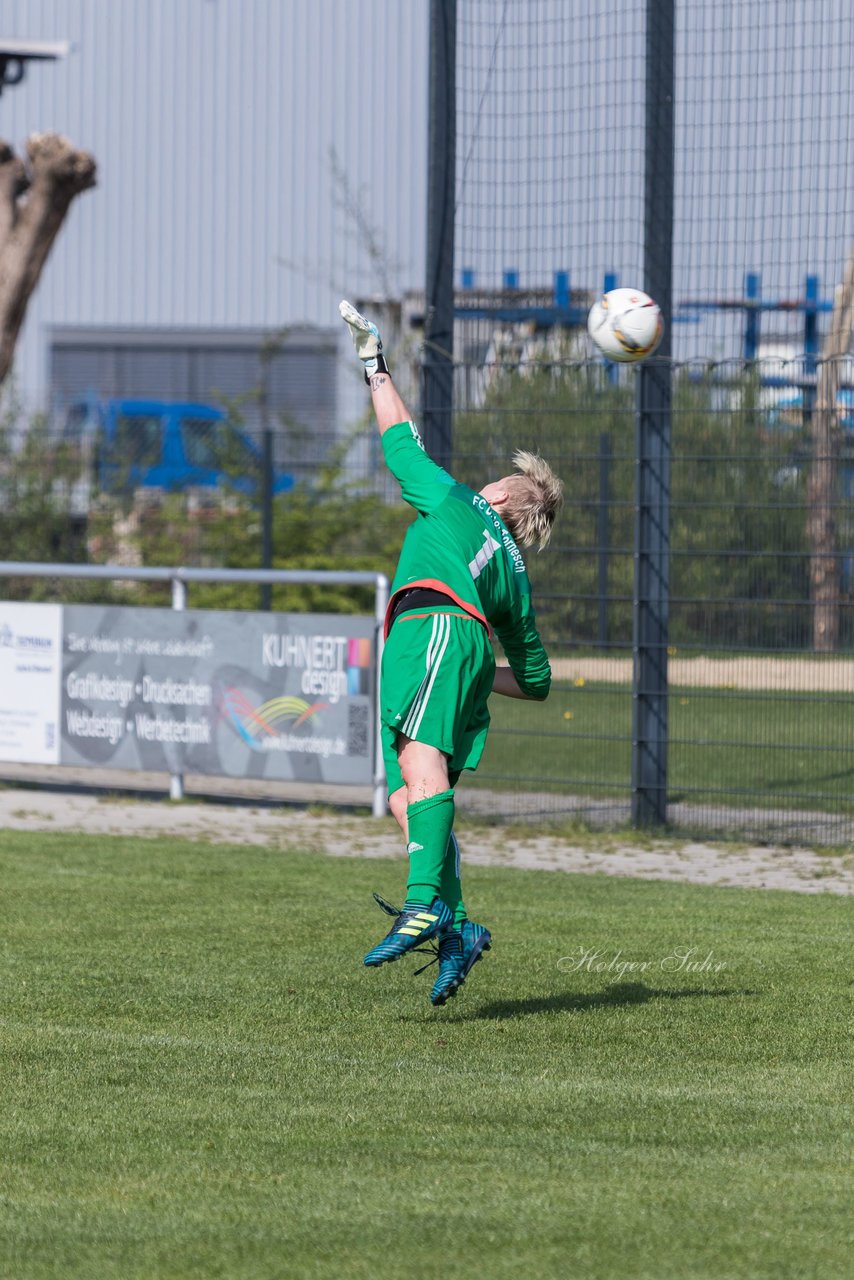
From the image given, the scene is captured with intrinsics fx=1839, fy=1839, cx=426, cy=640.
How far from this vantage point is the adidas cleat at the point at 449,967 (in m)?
5.96

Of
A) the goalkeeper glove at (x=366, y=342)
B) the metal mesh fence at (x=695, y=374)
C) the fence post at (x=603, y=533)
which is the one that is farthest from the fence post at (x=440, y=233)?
the goalkeeper glove at (x=366, y=342)

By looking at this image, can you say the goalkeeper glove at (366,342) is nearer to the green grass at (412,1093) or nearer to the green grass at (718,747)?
the green grass at (412,1093)

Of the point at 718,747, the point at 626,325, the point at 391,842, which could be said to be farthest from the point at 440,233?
the point at 391,842

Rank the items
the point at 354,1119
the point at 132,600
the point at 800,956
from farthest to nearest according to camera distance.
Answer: the point at 132,600
the point at 800,956
the point at 354,1119

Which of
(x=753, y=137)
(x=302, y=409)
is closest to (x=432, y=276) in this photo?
(x=753, y=137)

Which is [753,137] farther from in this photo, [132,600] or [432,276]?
[132,600]

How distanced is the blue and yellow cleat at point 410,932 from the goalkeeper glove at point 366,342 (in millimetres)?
1836

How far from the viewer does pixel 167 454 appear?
63.3ft

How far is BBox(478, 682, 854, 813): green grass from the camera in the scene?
10922 millimetres

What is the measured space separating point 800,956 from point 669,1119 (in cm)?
254

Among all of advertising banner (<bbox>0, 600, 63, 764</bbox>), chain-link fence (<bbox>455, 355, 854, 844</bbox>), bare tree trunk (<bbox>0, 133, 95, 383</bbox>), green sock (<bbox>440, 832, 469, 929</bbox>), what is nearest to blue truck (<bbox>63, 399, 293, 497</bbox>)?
bare tree trunk (<bbox>0, 133, 95, 383</bbox>)

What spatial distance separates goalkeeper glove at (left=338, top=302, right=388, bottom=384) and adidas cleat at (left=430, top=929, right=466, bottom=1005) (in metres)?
1.92

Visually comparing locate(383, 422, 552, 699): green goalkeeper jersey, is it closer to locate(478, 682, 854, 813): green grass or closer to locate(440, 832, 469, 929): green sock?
locate(440, 832, 469, 929): green sock

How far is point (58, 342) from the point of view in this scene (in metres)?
35.3
